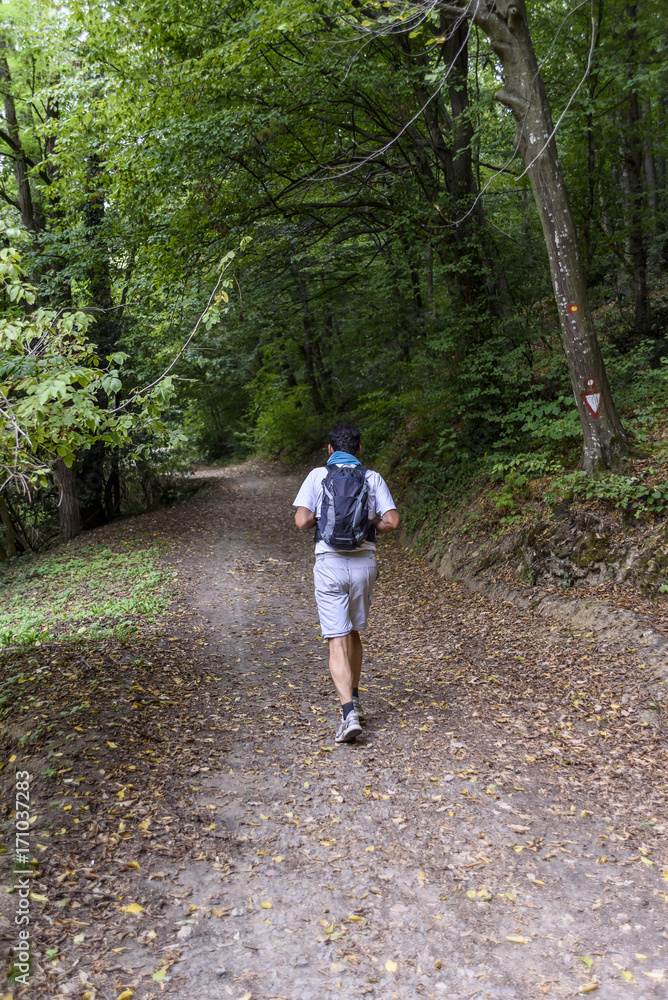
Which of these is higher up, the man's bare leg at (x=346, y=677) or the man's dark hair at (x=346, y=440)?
the man's dark hair at (x=346, y=440)

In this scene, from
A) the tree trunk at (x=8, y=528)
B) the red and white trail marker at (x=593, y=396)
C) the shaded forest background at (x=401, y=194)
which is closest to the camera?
the red and white trail marker at (x=593, y=396)

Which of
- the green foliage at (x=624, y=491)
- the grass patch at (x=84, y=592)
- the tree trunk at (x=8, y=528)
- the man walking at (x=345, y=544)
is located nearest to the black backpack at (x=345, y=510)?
the man walking at (x=345, y=544)

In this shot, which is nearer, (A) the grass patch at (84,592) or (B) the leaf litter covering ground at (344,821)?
(B) the leaf litter covering ground at (344,821)

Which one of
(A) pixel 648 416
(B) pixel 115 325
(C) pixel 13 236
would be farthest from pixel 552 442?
(B) pixel 115 325

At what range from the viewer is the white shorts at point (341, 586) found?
15.1 ft

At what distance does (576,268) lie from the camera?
6785mm

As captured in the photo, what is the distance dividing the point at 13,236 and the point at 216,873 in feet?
12.6

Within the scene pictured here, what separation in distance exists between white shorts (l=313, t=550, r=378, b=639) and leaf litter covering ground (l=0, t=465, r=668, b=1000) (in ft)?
2.91

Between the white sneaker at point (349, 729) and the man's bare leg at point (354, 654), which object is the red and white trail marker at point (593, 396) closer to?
the man's bare leg at point (354, 654)

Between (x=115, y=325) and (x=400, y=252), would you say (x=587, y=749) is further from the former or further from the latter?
(x=115, y=325)

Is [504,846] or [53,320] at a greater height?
[53,320]

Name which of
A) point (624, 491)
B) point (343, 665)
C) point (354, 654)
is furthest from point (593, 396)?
point (343, 665)

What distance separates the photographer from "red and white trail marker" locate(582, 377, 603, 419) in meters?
6.89

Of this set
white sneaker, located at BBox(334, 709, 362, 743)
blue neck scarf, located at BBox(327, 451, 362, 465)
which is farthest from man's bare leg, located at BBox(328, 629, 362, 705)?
blue neck scarf, located at BBox(327, 451, 362, 465)
